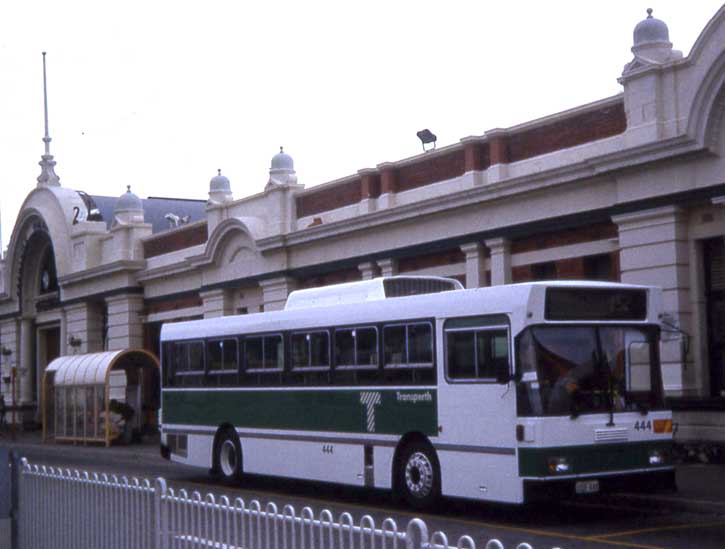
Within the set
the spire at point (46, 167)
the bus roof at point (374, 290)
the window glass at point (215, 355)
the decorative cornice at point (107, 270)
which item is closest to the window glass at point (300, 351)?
the bus roof at point (374, 290)

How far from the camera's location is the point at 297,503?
17.9 m

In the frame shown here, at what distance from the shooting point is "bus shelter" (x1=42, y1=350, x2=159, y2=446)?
116 feet

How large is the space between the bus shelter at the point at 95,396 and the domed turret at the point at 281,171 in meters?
6.97

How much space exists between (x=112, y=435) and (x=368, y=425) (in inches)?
762

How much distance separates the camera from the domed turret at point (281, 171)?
33.9 m

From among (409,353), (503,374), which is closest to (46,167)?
(409,353)

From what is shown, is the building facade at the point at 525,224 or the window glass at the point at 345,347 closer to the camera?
the window glass at the point at 345,347

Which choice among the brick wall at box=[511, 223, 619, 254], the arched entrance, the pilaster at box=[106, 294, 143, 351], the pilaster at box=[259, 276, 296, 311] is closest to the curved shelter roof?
the pilaster at box=[106, 294, 143, 351]

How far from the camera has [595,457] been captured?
14867 mm

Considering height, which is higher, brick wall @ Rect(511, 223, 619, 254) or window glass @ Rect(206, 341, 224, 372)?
brick wall @ Rect(511, 223, 619, 254)

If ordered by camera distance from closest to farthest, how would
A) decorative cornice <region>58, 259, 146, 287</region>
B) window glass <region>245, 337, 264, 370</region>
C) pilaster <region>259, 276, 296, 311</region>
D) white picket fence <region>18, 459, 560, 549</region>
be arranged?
white picket fence <region>18, 459, 560, 549</region> → window glass <region>245, 337, 264, 370</region> → pilaster <region>259, 276, 296, 311</region> → decorative cornice <region>58, 259, 146, 287</region>

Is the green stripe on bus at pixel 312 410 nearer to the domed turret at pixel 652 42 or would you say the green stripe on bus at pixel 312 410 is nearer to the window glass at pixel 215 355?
the window glass at pixel 215 355

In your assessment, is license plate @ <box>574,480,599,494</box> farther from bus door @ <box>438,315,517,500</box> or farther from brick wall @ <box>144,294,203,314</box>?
brick wall @ <box>144,294,203,314</box>

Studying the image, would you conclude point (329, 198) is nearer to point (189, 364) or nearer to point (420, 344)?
point (189, 364)
